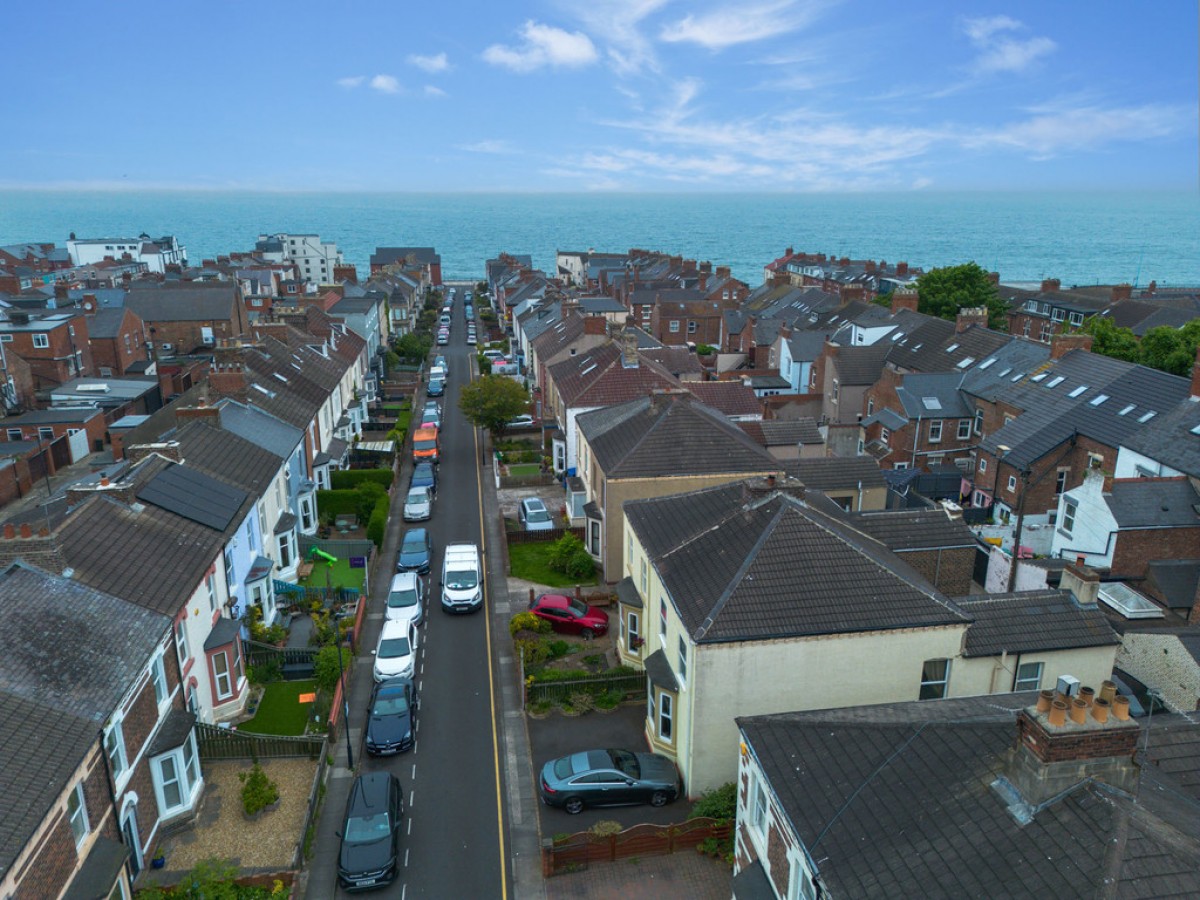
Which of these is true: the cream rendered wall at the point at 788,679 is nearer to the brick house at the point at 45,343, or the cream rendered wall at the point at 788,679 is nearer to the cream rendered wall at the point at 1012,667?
the cream rendered wall at the point at 1012,667

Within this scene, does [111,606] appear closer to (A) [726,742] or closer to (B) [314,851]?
(B) [314,851]

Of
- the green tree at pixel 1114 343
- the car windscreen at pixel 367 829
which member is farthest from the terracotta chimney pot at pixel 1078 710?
the green tree at pixel 1114 343

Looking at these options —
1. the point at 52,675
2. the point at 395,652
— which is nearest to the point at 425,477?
the point at 395,652

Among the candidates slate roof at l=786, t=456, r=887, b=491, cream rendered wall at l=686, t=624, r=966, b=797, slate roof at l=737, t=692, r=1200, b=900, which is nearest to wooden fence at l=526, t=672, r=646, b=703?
cream rendered wall at l=686, t=624, r=966, b=797

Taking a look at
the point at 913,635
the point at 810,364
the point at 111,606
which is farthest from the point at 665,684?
the point at 810,364

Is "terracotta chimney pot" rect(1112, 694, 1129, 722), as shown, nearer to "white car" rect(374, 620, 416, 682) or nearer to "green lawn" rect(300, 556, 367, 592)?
"white car" rect(374, 620, 416, 682)
